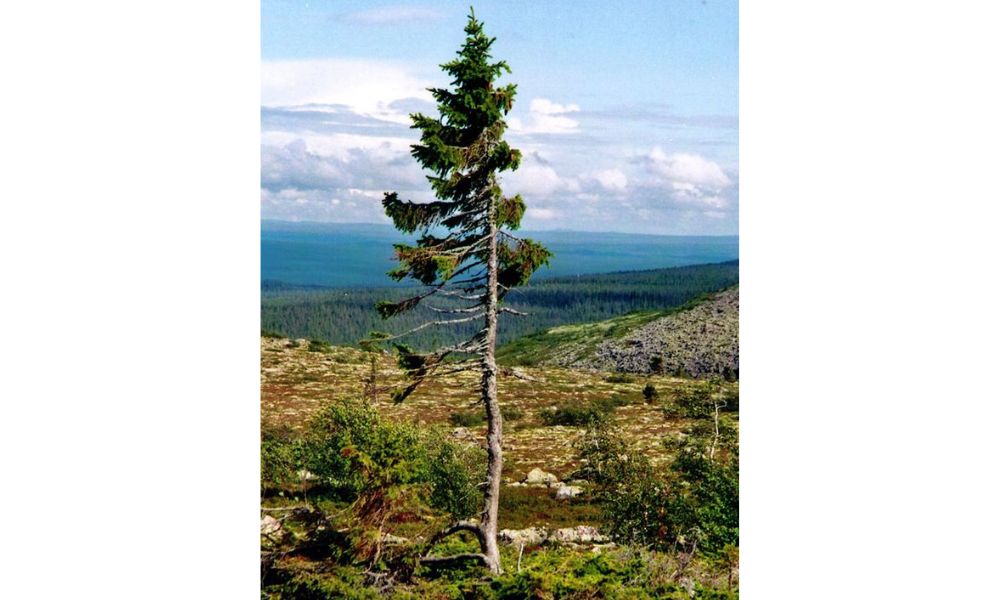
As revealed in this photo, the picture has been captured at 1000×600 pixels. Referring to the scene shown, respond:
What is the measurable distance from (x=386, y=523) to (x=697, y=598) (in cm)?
349

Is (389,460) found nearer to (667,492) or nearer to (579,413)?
(579,413)

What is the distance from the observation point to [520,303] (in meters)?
12.2

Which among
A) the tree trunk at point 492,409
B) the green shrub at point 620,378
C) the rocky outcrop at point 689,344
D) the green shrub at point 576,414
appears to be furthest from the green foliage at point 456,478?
the rocky outcrop at point 689,344

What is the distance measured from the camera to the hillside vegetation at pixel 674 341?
13828 mm

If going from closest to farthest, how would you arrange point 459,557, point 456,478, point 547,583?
point 547,583 → point 459,557 → point 456,478

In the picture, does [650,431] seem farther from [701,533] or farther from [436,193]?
[436,193]

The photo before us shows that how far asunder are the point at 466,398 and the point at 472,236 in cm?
226

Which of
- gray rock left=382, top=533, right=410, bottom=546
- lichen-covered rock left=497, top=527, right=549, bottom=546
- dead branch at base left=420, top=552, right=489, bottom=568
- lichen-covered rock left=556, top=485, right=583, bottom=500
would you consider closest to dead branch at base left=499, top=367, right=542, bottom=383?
lichen-covered rock left=556, top=485, right=583, bottom=500

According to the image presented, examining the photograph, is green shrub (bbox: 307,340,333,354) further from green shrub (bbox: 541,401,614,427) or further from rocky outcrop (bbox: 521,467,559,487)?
rocky outcrop (bbox: 521,467,559,487)

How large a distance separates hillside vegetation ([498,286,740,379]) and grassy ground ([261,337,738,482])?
1.31 feet

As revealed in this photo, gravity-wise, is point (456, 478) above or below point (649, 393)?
below

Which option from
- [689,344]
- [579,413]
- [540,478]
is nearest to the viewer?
[540,478]

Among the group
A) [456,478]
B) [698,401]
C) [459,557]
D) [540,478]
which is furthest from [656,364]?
[459,557]
